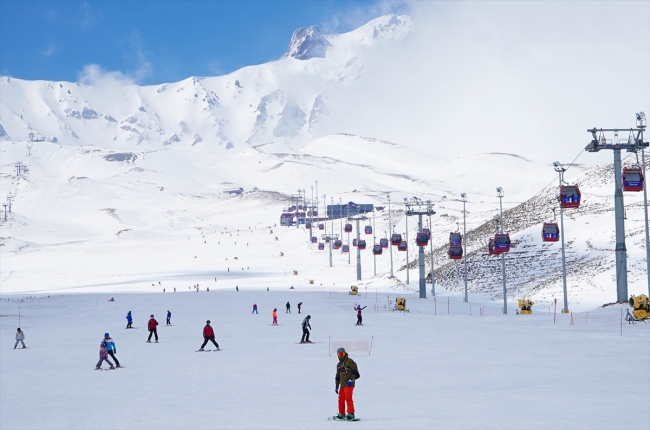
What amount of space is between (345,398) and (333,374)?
9.19 m

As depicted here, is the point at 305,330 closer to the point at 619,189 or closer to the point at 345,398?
the point at 345,398

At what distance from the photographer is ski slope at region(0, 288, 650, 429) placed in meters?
20.9

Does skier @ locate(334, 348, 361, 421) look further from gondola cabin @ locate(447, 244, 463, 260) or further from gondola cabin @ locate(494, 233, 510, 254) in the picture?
gondola cabin @ locate(447, 244, 463, 260)

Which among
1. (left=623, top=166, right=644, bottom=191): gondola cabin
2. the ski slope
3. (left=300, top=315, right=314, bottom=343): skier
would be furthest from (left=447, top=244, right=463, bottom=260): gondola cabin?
(left=300, top=315, right=314, bottom=343): skier

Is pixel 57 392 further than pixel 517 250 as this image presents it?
No

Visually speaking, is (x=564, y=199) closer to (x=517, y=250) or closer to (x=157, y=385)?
(x=157, y=385)

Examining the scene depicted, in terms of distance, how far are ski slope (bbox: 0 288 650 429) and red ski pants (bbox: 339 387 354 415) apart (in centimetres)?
50

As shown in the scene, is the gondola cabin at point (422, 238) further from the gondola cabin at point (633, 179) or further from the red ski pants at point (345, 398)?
the red ski pants at point (345, 398)

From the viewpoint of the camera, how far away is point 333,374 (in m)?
28.8

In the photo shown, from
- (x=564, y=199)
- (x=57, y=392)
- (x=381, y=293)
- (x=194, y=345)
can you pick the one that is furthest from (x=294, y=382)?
(x=381, y=293)

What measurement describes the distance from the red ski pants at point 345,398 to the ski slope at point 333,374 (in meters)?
0.50

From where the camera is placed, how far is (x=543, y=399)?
73.9 feet

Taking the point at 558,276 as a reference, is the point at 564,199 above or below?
above

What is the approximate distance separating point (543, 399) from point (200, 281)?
9086cm
